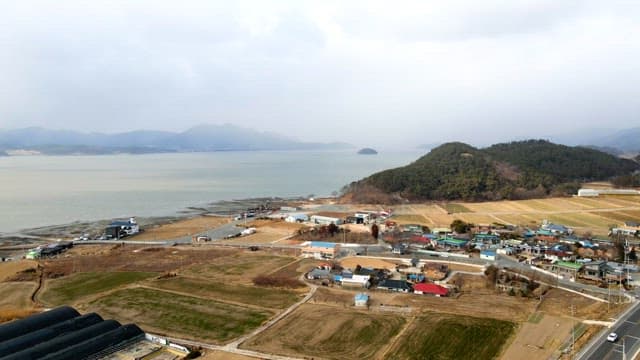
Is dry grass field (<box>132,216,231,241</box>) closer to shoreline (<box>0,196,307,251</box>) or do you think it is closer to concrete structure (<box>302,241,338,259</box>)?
shoreline (<box>0,196,307,251</box>)

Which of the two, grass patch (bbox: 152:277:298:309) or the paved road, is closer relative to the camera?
the paved road

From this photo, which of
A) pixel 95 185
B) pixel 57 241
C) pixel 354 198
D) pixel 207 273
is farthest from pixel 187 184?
pixel 207 273

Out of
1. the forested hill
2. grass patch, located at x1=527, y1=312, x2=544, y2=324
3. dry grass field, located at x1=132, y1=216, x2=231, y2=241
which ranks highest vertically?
the forested hill

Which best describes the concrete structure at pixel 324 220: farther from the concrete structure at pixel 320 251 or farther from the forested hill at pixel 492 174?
the forested hill at pixel 492 174

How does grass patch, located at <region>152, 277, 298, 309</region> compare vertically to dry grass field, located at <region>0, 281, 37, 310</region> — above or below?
above

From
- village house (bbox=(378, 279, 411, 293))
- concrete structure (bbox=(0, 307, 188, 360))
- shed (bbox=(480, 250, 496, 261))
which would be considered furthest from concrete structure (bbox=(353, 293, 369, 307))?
shed (bbox=(480, 250, 496, 261))

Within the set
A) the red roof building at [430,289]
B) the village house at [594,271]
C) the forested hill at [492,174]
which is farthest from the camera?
the forested hill at [492,174]

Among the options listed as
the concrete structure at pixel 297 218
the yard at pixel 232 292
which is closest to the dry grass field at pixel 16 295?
the yard at pixel 232 292

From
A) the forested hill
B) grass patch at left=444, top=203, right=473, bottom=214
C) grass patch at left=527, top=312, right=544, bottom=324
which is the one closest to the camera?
grass patch at left=527, top=312, right=544, bottom=324
